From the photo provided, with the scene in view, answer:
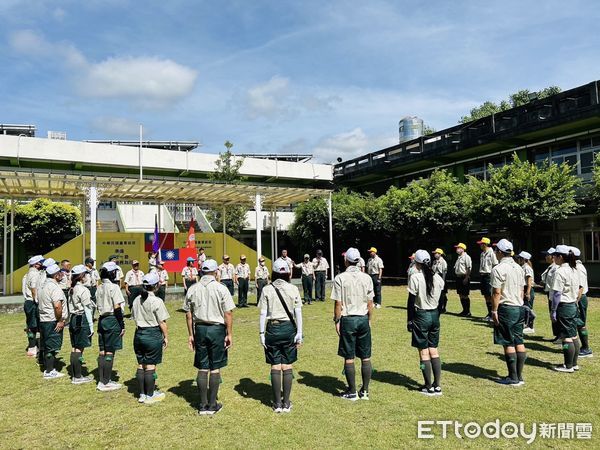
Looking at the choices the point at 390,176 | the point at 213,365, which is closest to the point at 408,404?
the point at 213,365

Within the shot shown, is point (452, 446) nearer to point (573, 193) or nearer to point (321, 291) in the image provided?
point (321, 291)

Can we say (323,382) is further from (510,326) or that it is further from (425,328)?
(510,326)

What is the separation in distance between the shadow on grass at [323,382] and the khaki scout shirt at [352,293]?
116cm

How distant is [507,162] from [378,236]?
7125 millimetres

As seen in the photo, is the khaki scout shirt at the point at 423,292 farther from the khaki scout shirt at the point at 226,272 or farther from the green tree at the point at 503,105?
the green tree at the point at 503,105

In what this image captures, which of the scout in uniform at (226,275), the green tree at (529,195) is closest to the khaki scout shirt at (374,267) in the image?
the scout in uniform at (226,275)

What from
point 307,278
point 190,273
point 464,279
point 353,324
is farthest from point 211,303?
point 307,278

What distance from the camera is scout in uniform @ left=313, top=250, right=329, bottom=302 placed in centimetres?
1561

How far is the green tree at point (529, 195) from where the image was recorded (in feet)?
53.0

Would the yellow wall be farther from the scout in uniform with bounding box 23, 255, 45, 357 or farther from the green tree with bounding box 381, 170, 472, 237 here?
the scout in uniform with bounding box 23, 255, 45, 357

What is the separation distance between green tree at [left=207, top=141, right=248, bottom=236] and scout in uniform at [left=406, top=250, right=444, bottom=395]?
18.9m

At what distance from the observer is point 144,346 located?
18.3 ft

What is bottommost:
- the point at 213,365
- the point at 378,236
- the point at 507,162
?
the point at 213,365

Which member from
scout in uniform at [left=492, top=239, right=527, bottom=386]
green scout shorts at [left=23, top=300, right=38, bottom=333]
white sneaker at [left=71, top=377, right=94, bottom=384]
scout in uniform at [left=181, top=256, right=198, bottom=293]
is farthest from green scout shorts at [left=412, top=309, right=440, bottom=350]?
scout in uniform at [left=181, top=256, right=198, bottom=293]
